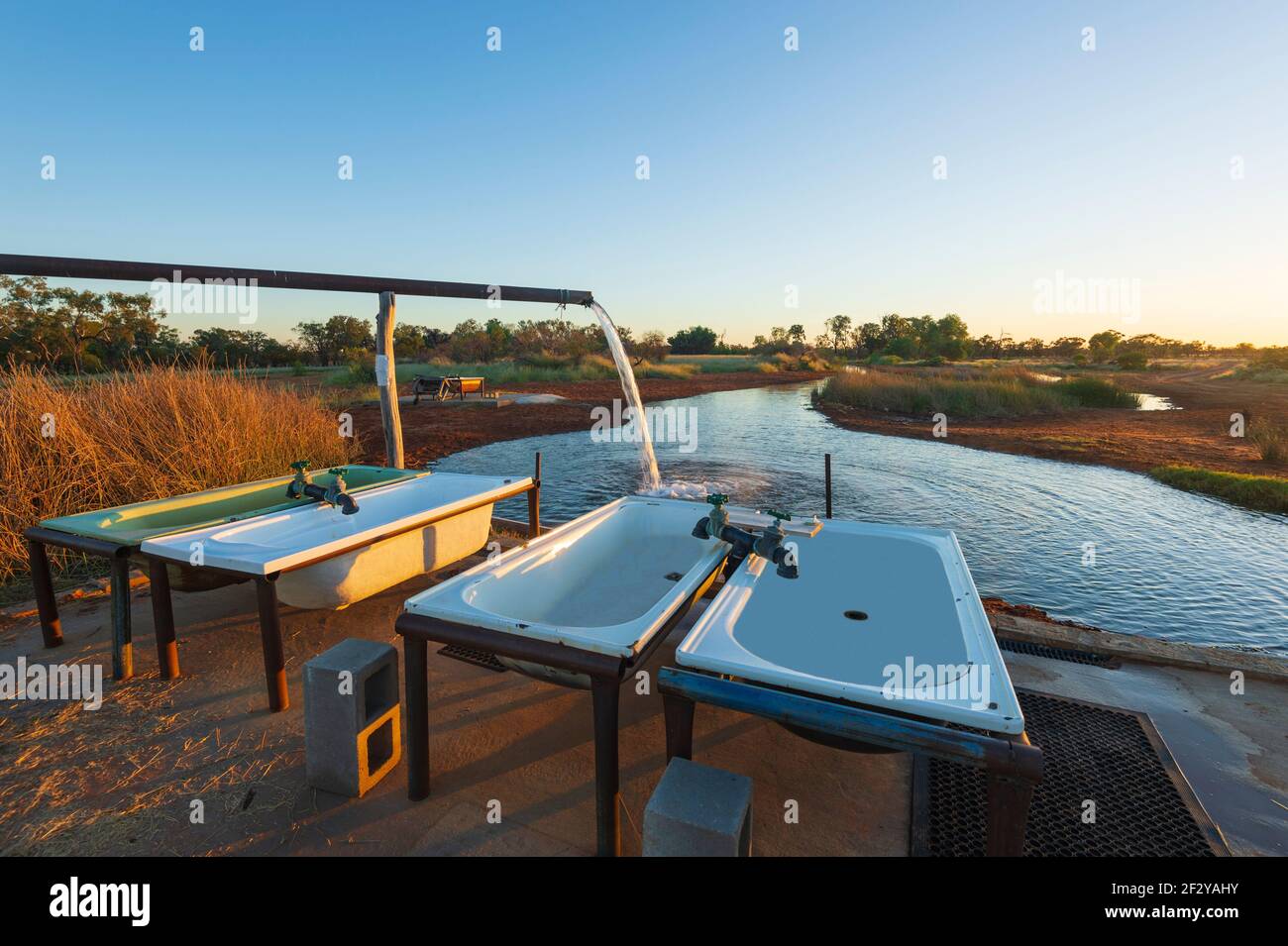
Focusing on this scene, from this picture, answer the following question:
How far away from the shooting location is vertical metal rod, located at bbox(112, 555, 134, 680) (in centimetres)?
276

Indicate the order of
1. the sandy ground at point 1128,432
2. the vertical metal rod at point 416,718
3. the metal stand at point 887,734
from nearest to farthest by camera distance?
the metal stand at point 887,734 < the vertical metal rod at point 416,718 < the sandy ground at point 1128,432

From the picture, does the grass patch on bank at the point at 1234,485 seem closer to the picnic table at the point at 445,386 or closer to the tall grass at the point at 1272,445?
the tall grass at the point at 1272,445

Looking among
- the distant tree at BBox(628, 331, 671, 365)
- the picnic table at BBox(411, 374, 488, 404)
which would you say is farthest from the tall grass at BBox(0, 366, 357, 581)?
the distant tree at BBox(628, 331, 671, 365)

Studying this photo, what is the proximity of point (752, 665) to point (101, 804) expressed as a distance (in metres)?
2.41

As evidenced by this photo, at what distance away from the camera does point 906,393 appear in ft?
64.1

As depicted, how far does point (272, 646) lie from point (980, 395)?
67.0 feet

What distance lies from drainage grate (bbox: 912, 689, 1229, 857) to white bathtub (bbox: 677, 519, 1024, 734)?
50 centimetres

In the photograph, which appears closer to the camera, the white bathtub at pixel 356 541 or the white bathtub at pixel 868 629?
the white bathtub at pixel 868 629

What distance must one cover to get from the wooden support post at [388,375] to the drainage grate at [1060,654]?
467cm

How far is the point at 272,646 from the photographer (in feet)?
8.51

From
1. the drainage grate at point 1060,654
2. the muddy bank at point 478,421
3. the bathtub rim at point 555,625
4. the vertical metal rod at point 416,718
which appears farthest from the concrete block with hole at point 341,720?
the muddy bank at point 478,421

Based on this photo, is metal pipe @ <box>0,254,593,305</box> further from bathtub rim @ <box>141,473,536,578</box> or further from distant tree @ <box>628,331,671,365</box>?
distant tree @ <box>628,331,671,365</box>

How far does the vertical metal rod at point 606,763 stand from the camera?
68.1 inches
